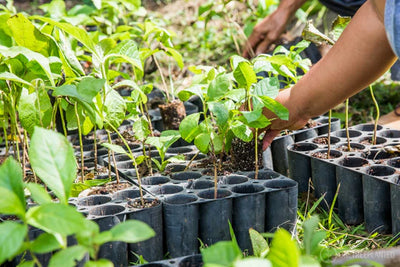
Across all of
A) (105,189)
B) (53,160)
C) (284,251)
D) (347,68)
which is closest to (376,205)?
(347,68)

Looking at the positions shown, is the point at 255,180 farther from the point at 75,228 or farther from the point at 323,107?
the point at 75,228

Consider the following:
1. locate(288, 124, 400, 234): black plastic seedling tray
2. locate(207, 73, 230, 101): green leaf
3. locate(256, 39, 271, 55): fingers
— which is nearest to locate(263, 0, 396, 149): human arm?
locate(207, 73, 230, 101): green leaf

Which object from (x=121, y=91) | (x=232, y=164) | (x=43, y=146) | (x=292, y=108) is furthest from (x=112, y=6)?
(x=43, y=146)

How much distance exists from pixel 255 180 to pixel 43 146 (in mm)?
820

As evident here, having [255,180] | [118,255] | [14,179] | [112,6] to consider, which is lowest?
[118,255]

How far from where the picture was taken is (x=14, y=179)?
2.97ft

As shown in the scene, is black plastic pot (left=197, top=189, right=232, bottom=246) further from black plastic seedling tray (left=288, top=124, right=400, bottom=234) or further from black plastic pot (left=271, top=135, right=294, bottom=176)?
A: black plastic pot (left=271, top=135, right=294, bottom=176)

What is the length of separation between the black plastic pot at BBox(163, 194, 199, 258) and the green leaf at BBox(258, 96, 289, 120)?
0.31m

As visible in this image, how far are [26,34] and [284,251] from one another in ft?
3.28

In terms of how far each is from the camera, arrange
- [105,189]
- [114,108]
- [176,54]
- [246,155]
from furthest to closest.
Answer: [176,54], [246,155], [105,189], [114,108]

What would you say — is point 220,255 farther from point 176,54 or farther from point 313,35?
point 176,54

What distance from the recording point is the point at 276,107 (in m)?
1.42

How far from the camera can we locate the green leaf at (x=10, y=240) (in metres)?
0.80

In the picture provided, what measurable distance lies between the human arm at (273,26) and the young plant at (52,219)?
2087 millimetres
